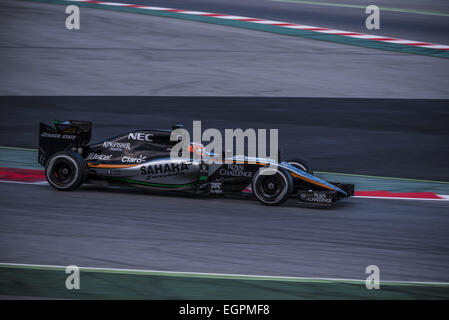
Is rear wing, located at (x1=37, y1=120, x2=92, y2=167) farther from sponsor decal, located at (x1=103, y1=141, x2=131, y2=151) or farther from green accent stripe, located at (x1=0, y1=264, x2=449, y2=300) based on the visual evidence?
green accent stripe, located at (x1=0, y1=264, x2=449, y2=300)

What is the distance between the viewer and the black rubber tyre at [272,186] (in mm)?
9930

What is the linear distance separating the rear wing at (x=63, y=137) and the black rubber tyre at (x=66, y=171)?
35cm

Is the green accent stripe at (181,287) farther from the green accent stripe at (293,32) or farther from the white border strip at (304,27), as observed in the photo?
the white border strip at (304,27)

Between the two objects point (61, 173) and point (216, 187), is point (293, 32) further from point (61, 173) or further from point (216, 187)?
point (61, 173)

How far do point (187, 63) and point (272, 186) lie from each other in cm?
1075

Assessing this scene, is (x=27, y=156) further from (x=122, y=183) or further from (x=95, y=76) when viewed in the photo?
(x=95, y=76)

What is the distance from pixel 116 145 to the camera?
10789 millimetres

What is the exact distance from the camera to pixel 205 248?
813 centimetres

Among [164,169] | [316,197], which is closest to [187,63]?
[164,169]

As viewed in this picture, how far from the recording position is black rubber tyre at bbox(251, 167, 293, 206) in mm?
9930

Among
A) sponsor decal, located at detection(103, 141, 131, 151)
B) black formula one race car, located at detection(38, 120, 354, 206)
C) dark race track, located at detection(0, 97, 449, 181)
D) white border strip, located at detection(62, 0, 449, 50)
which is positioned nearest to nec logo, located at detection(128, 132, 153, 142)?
black formula one race car, located at detection(38, 120, 354, 206)

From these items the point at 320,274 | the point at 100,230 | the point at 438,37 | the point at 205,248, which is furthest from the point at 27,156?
the point at 438,37

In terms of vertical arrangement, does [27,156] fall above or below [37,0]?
below

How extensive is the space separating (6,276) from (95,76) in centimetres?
1243
